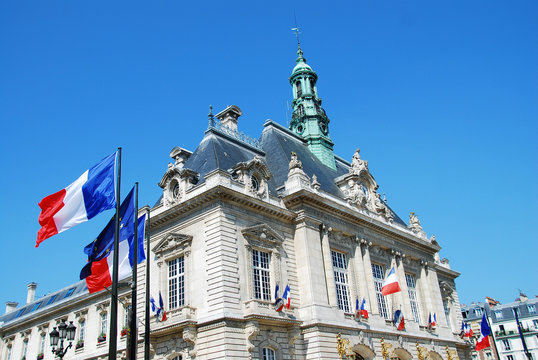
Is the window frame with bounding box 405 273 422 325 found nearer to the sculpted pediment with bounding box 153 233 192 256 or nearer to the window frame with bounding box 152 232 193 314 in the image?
the window frame with bounding box 152 232 193 314

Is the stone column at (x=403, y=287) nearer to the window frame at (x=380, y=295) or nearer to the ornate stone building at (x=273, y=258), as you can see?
the ornate stone building at (x=273, y=258)

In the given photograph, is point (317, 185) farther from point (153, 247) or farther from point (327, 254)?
point (153, 247)

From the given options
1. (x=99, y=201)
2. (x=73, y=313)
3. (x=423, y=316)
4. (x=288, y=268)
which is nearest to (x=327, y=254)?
(x=288, y=268)

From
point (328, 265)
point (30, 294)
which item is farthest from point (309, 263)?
point (30, 294)

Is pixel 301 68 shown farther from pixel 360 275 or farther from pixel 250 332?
pixel 250 332

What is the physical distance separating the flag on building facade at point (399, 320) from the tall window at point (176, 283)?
15.7 m

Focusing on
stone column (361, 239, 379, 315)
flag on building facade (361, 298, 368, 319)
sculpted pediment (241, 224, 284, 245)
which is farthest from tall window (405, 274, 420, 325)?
sculpted pediment (241, 224, 284, 245)

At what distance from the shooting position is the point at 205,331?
83.7ft

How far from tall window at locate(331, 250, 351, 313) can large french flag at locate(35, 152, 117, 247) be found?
1903 cm

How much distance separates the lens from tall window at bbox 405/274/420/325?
129 feet

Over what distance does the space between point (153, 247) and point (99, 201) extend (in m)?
14.4

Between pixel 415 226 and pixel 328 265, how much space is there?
15.9 metres

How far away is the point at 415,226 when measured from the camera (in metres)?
44.1

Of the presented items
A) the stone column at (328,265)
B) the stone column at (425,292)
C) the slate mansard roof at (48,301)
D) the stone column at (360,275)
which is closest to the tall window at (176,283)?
the stone column at (328,265)
